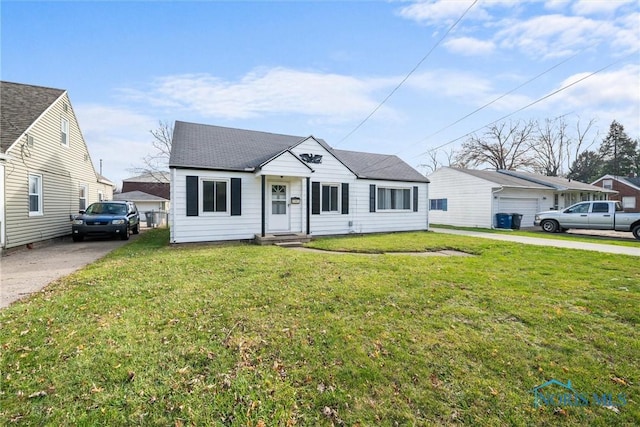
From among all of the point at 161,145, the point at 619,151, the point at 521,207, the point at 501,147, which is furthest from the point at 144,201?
the point at 619,151

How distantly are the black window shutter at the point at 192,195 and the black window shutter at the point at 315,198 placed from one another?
4587mm

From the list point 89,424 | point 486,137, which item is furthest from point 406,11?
point 486,137

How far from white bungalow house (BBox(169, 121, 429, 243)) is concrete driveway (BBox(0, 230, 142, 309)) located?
108 inches

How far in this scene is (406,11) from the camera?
9.33m

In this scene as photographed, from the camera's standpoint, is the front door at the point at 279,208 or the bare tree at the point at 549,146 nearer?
the front door at the point at 279,208

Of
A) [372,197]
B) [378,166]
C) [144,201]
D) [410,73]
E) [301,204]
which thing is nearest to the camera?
[301,204]

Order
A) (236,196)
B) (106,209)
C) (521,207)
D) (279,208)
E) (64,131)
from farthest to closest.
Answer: (521,207)
(64,131)
(106,209)
(279,208)
(236,196)

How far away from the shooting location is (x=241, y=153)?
480 inches

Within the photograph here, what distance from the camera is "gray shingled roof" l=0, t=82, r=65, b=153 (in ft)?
33.1

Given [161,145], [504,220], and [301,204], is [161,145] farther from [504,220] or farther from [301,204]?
[504,220]

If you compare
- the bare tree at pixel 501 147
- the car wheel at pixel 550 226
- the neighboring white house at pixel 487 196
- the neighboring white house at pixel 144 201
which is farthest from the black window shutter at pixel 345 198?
the bare tree at pixel 501 147

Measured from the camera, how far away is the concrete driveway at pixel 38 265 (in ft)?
17.9

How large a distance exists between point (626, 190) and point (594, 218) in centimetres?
2747

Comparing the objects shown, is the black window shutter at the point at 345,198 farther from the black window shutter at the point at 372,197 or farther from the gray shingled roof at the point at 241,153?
the black window shutter at the point at 372,197
